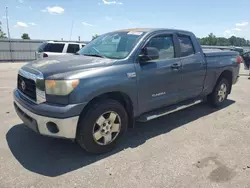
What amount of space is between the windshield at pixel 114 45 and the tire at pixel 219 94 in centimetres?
280

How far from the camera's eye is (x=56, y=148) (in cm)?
359

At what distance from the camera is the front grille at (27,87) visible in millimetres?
3234

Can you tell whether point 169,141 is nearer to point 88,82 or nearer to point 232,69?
point 88,82

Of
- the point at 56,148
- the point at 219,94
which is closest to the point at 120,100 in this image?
the point at 56,148

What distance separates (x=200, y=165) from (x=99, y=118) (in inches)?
61.7

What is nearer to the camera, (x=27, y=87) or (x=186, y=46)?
(x=27, y=87)

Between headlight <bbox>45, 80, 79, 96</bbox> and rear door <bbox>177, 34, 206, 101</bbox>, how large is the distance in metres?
2.38

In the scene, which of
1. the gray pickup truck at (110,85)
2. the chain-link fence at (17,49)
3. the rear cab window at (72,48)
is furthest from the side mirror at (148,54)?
the chain-link fence at (17,49)

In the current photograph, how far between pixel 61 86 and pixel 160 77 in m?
1.78

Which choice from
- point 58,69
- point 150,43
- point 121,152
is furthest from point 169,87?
point 58,69

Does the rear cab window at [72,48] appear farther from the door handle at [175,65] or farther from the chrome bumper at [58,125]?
the chrome bumper at [58,125]

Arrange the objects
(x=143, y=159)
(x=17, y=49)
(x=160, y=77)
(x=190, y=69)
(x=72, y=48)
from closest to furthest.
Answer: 1. (x=143, y=159)
2. (x=160, y=77)
3. (x=190, y=69)
4. (x=72, y=48)
5. (x=17, y=49)

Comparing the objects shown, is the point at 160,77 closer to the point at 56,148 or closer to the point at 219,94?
the point at 56,148

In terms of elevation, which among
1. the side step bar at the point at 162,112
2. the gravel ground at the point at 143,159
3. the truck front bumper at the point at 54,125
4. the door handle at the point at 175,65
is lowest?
the gravel ground at the point at 143,159
